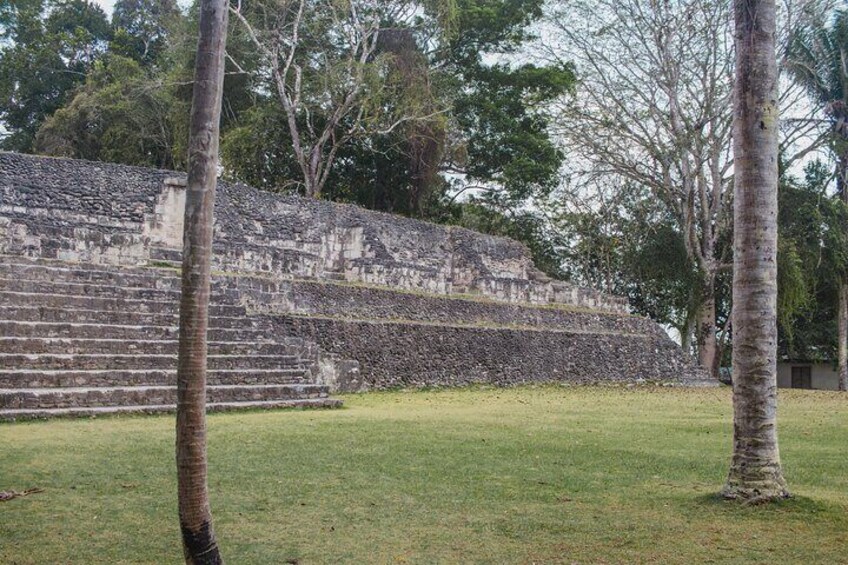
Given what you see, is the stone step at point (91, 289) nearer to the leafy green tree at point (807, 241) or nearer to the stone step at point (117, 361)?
the stone step at point (117, 361)

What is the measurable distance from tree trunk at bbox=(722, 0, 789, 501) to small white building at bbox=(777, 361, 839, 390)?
89.4ft

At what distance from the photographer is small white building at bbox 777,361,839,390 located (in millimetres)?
29484

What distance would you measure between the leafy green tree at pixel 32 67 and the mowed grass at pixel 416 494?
24.7 m

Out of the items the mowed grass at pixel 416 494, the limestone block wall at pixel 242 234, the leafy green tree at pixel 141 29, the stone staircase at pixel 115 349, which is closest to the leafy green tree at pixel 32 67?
the leafy green tree at pixel 141 29

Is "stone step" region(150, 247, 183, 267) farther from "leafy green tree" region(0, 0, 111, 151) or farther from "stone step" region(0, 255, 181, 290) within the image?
"leafy green tree" region(0, 0, 111, 151)

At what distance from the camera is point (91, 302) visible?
9391 mm

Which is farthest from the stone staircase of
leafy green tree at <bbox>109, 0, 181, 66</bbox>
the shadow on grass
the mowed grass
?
leafy green tree at <bbox>109, 0, 181, 66</bbox>

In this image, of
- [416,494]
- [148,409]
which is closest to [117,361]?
[148,409]

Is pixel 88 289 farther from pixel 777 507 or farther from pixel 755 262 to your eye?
pixel 777 507

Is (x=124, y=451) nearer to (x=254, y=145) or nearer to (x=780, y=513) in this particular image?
(x=780, y=513)

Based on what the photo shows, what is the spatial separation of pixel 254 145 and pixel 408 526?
20.2m

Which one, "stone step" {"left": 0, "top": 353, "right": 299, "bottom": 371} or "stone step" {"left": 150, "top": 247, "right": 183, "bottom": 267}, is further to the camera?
Answer: "stone step" {"left": 150, "top": 247, "right": 183, "bottom": 267}

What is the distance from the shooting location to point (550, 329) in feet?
56.2

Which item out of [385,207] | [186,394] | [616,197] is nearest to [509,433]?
[186,394]
